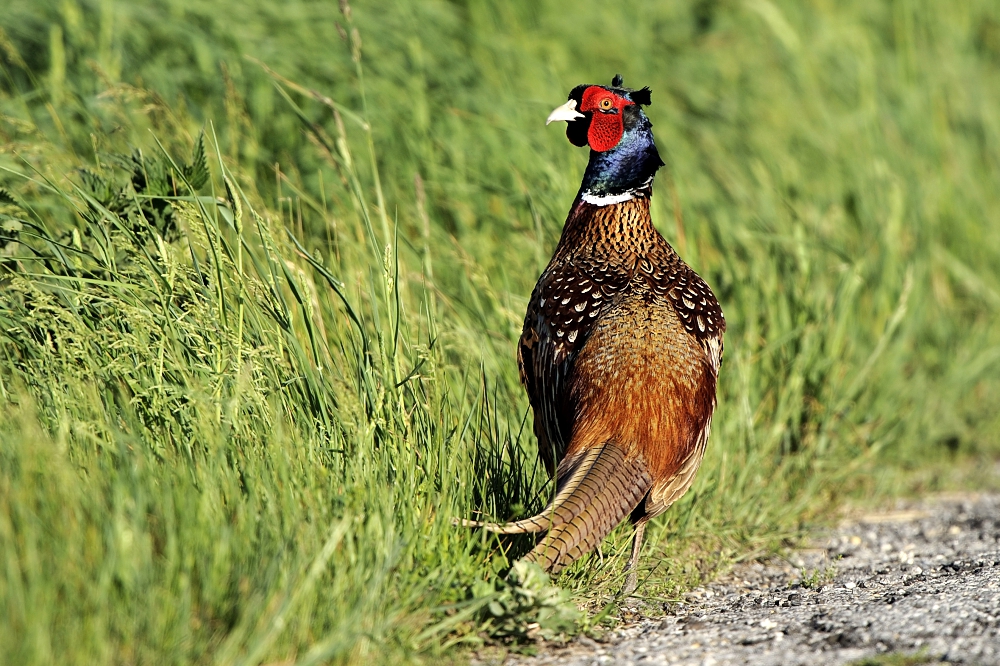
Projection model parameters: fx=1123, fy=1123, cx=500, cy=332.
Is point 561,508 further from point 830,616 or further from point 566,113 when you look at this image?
point 566,113

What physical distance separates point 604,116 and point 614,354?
3.24 feet

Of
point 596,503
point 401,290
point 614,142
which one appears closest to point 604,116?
point 614,142

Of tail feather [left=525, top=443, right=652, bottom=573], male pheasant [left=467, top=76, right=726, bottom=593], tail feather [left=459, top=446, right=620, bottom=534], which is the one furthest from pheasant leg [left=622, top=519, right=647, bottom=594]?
tail feather [left=459, top=446, right=620, bottom=534]

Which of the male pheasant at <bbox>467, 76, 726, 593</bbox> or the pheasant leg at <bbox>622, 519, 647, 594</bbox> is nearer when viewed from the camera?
the male pheasant at <bbox>467, 76, 726, 593</bbox>

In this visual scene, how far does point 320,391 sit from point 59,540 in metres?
0.85

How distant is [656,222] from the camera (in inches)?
192

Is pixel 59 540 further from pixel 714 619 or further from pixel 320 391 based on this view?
pixel 714 619

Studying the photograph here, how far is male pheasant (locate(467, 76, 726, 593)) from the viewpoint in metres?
3.13

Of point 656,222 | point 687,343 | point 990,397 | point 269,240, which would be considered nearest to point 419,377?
point 269,240

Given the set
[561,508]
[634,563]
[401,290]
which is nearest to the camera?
[561,508]

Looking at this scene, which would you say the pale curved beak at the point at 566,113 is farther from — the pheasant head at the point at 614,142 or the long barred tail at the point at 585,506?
the long barred tail at the point at 585,506

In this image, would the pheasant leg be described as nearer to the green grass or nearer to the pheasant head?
the green grass

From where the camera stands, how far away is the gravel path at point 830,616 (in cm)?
271

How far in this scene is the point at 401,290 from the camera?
395 cm
